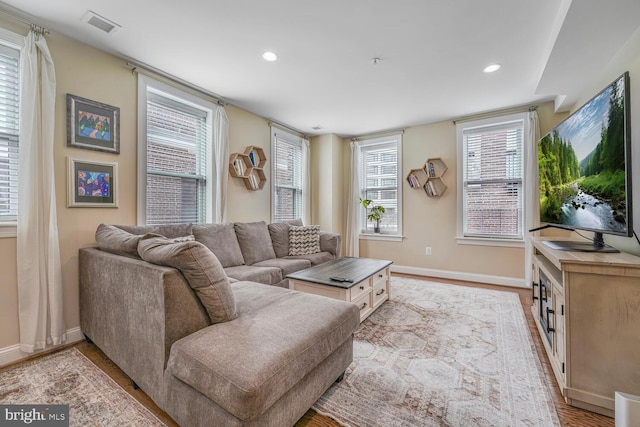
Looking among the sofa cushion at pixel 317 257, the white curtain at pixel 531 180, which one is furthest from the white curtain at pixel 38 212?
the white curtain at pixel 531 180

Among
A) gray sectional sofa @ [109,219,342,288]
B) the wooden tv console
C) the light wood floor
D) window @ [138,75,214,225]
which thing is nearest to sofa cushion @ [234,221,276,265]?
gray sectional sofa @ [109,219,342,288]

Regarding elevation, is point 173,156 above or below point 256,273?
above

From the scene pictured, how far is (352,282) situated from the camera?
232cm

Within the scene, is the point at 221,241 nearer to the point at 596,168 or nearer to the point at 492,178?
the point at 596,168

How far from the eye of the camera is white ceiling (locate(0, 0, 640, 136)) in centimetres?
189

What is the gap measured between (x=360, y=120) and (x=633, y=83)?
293cm

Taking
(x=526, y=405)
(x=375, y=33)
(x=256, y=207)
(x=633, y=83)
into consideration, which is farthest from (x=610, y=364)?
(x=256, y=207)

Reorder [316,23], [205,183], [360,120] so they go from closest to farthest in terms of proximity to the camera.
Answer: [316,23] < [205,183] < [360,120]

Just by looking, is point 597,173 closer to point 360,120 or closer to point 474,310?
point 474,310

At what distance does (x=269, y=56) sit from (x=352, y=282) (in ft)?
7.21

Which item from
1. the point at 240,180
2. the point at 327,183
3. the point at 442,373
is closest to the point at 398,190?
the point at 327,183

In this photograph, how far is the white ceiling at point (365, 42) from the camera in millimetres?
1891

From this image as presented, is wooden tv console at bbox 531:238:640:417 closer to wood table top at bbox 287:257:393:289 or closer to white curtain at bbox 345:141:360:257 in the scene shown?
wood table top at bbox 287:257:393:289

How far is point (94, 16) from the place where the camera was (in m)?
1.99
